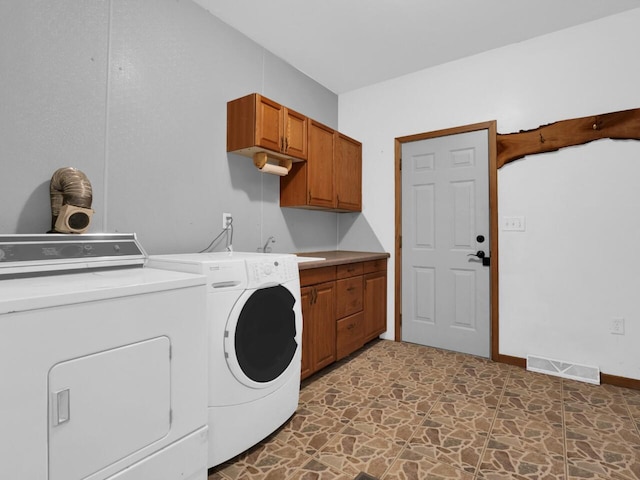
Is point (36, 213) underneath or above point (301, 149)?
underneath

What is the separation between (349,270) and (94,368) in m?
2.06

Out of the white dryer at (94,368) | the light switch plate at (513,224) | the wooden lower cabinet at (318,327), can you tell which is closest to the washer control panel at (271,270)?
the white dryer at (94,368)

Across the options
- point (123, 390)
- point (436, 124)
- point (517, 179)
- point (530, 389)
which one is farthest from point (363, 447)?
point (436, 124)

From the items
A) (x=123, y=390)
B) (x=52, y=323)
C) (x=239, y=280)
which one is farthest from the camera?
(x=239, y=280)

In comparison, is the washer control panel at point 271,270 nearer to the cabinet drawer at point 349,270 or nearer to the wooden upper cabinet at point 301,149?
the cabinet drawer at point 349,270

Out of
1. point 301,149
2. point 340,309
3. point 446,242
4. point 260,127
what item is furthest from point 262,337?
point 446,242

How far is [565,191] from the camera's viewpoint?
2570 millimetres

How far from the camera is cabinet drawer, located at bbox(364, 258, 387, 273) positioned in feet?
10.1

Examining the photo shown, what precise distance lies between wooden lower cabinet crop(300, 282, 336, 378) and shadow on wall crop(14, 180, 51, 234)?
1.48 m

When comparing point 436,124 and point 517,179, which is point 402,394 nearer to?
point 517,179

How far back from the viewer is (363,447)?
167 centimetres

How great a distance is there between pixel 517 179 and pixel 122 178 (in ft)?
9.87

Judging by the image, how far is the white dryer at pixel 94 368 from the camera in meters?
0.84

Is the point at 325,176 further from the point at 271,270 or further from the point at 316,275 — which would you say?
the point at 271,270
